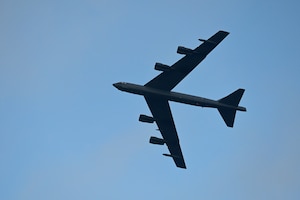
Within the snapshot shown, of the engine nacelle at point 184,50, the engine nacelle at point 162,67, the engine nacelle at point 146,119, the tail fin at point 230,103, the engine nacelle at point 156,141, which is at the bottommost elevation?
the engine nacelle at point 156,141

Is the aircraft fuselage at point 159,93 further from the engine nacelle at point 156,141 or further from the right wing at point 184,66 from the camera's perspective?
the engine nacelle at point 156,141

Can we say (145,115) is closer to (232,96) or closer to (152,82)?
(152,82)

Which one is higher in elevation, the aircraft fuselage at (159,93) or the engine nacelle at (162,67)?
the engine nacelle at (162,67)

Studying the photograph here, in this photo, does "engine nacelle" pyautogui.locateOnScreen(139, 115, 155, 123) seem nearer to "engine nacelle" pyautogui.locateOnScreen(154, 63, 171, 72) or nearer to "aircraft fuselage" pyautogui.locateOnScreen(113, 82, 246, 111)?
"aircraft fuselage" pyautogui.locateOnScreen(113, 82, 246, 111)

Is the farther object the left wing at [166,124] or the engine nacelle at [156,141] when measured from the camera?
the engine nacelle at [156,141]

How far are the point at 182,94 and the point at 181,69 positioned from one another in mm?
3490

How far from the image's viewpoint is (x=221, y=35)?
3071 inches

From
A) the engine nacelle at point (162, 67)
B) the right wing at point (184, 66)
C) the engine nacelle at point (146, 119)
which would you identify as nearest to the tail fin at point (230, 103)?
the right wing at point (184, 66)

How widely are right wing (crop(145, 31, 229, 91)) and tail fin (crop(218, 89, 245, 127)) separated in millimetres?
6576

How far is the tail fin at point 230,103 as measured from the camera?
82125 millimetres

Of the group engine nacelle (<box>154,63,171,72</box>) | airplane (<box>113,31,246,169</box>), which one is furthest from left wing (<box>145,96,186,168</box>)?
engine nacelle (<box>154,63,171,72</box>)

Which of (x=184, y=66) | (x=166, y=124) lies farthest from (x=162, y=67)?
(x=166, y=124)

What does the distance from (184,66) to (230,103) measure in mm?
8107

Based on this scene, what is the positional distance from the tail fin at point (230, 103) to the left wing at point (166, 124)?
7641 mm
